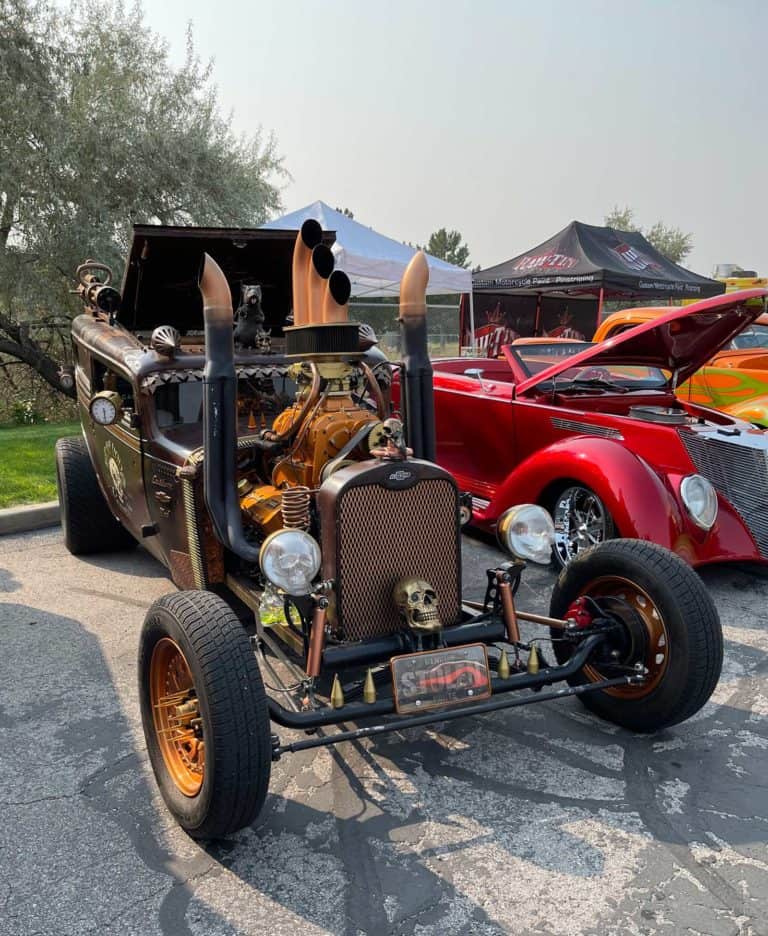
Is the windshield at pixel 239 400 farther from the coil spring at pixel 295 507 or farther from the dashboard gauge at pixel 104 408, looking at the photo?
the coil spring at pixel 295 507

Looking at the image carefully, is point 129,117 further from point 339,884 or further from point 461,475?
point 339,884

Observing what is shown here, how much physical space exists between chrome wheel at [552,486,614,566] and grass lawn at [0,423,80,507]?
4.37 meters

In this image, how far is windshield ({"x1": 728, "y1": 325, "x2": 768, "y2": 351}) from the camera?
8.61 m

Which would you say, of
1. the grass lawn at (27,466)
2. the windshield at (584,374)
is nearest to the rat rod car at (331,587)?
the windshield at (584,374)

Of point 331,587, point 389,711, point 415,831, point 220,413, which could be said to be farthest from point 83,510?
point 415,831

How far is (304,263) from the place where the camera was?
3713 mm

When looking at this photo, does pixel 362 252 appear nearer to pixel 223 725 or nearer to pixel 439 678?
pixel 439 678

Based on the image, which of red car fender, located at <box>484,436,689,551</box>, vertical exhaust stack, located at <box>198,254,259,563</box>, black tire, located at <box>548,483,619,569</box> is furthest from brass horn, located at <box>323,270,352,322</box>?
black tire, located at <box>548,483,619,569</box>

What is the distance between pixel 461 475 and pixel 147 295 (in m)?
2.93

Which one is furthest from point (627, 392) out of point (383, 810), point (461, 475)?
point (383, 810)

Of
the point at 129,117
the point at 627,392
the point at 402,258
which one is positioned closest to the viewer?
the point at 627,392

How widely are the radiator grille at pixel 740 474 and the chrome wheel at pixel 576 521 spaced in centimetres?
72

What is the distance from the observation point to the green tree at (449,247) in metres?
67.9

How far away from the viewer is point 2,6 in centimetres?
1272
